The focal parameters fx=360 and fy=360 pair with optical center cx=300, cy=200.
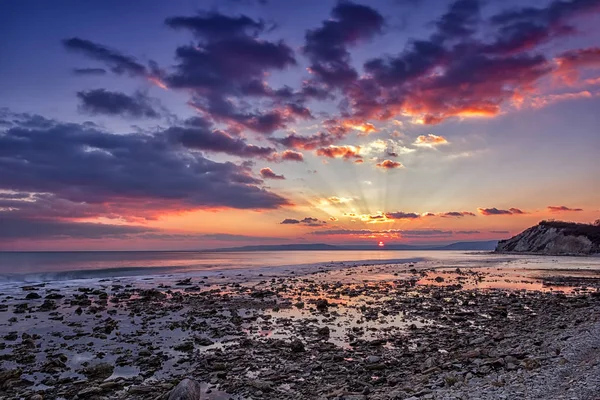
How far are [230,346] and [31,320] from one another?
16.8 meters

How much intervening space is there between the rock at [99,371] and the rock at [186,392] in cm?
453

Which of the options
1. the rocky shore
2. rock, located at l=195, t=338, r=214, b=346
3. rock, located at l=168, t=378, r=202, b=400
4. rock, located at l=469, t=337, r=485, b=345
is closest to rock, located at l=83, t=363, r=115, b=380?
the rocky shore

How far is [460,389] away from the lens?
10.3 meters

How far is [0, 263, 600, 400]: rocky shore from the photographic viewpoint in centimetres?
1131

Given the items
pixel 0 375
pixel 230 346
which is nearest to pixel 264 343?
pixel 230 346

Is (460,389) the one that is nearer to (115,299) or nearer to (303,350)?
(303,350)

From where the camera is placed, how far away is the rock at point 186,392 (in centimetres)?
1077

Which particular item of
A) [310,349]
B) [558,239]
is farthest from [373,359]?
[558,239]

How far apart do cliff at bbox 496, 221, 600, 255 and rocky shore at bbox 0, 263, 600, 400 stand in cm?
12209

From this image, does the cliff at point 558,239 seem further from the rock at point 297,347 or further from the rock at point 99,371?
the rock at point 99,371

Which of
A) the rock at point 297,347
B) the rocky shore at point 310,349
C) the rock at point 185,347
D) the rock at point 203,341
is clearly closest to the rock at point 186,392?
the rocky shore at point 310,349

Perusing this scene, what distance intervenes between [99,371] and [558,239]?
163 metres

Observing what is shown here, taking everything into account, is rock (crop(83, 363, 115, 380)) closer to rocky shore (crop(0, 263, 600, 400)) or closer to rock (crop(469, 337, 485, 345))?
rocky shore (crop(0, 263, 600, 400))

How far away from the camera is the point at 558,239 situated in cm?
13762
